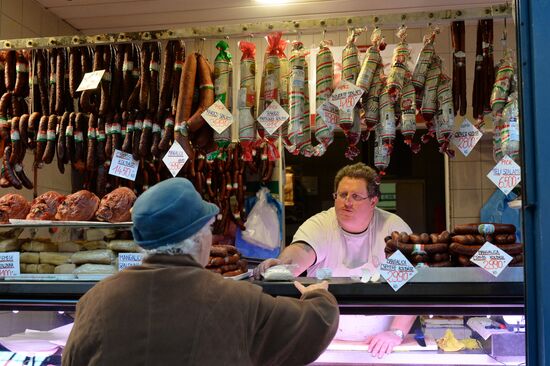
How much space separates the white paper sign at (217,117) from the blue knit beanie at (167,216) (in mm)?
1318

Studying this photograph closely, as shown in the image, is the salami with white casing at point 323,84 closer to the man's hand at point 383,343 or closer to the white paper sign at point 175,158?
the white paper sign at point 175,158

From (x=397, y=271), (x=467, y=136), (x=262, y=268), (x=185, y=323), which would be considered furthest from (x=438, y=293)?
(x=185, y=323)

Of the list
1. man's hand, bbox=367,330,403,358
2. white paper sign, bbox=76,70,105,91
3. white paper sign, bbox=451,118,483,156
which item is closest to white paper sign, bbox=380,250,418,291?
man's hand, bbox=367,330,403,358

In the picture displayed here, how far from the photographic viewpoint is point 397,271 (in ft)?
8.32

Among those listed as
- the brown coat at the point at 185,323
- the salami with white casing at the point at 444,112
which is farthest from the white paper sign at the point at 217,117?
the brown coat at the point at 185,323

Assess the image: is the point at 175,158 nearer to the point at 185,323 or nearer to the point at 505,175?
the point at 185,323

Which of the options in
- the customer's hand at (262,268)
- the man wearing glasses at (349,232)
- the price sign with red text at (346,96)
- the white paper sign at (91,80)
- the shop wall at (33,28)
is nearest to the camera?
the customer's hand at (262,268)

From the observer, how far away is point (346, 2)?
5.54 m

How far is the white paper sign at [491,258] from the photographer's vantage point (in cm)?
252

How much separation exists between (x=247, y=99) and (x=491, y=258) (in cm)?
162

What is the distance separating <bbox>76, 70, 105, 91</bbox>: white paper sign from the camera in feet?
10.7

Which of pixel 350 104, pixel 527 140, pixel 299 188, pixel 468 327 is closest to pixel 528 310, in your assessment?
pixel 527 140

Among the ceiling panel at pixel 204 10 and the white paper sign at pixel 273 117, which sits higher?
the ceiling panel at pixel 204 10

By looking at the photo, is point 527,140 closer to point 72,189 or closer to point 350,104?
point 350,104
